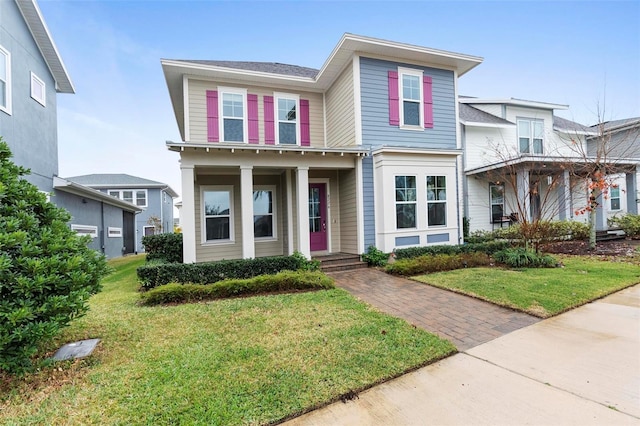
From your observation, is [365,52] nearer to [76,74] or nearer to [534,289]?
[534,289]

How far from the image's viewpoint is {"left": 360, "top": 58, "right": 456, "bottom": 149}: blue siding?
29.6ft

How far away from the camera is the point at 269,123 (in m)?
9.89

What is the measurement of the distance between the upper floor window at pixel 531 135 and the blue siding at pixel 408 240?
8.96 meters

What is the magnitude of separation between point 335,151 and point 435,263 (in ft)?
13.1

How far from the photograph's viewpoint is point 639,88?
34.8 feet

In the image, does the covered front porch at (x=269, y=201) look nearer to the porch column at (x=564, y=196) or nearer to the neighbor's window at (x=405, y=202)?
the neighbor's window at (x=405, y=202)

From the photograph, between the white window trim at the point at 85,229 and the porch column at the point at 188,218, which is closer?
the porch column at the point at 188,218

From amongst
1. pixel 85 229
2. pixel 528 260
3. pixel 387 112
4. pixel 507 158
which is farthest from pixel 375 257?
pixel 85 229

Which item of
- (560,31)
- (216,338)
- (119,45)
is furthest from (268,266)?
(560,31)

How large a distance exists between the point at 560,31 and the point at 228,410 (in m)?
14.1

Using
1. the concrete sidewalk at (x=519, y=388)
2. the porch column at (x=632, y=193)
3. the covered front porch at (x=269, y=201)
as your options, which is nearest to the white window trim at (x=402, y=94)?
the covered front porch at (x=269, y=201)

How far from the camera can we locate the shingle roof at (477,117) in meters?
13.2

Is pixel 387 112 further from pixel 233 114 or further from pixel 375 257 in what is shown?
pixel 233 114

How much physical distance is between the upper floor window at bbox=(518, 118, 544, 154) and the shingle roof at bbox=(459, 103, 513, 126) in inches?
42.9
